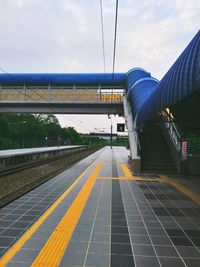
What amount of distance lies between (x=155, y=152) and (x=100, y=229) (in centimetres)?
1416

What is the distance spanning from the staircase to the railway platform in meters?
7.13

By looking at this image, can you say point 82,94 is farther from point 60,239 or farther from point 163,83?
point 60,239

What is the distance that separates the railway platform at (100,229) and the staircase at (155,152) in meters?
7.13

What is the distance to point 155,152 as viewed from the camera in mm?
20406

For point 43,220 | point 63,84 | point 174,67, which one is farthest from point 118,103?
point 43,220

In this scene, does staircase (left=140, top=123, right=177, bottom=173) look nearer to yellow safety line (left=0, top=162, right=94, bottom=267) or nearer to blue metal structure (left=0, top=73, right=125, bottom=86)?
yellow safety line (left=0, top=162, right=94, bottom=267)

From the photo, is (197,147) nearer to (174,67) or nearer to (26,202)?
(174,67)

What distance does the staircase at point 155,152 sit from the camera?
18.7 metres

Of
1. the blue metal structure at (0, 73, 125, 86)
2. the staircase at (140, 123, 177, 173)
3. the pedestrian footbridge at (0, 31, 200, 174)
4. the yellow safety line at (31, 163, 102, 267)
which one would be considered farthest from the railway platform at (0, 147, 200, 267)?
the blue metal structure at (0, 73, 125, 86)

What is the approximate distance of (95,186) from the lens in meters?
12.7

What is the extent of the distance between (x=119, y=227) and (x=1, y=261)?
272 cm

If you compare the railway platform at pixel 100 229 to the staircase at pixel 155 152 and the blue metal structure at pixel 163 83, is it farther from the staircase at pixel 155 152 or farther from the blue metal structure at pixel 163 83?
the staircase at pixel 155 152

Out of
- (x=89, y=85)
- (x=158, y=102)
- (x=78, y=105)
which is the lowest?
(x=158, y=102)

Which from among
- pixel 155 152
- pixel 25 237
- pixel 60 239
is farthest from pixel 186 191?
pixel 155 152
